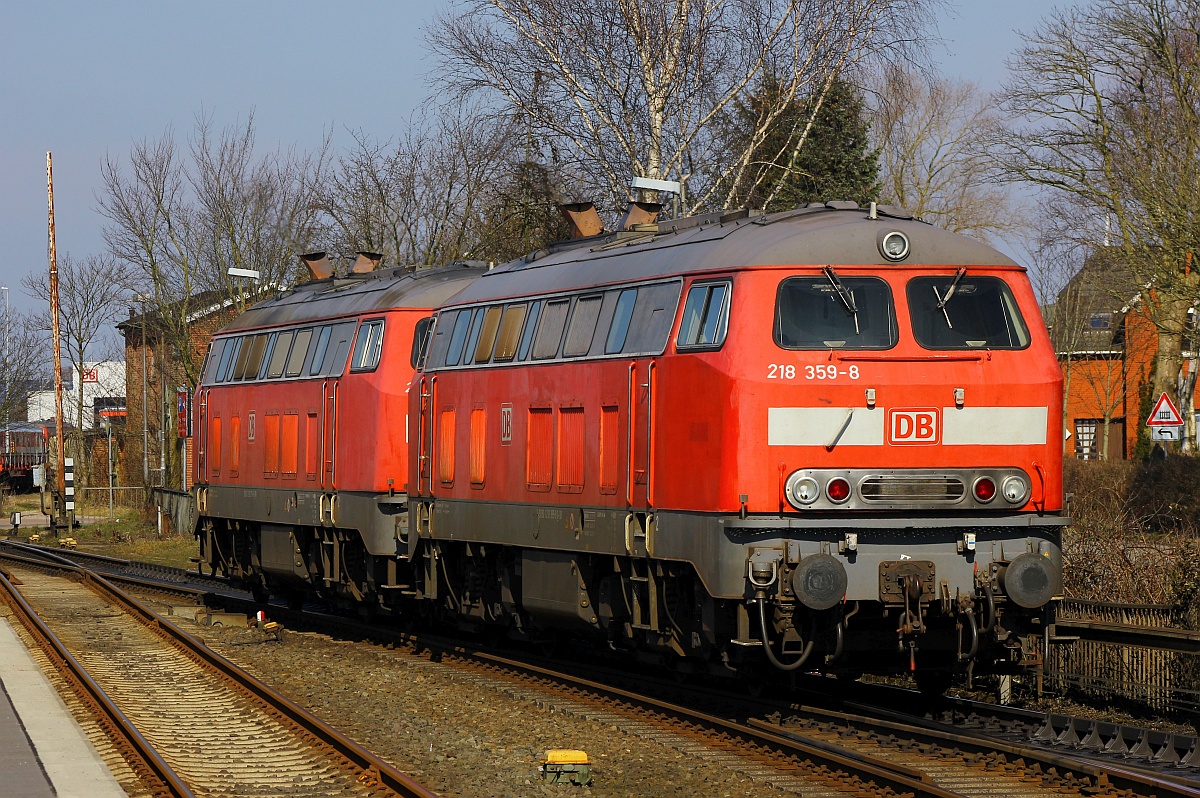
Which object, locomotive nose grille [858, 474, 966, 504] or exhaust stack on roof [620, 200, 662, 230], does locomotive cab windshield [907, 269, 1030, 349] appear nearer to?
locomotive nose grille [858, 474, 966, 504]

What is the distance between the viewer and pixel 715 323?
1177cm

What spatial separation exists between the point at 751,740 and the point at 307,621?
1098 cm

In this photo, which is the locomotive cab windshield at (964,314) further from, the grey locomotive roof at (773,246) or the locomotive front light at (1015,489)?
the locomotive front light at (1015,489)

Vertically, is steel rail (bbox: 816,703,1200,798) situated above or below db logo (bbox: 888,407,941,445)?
below

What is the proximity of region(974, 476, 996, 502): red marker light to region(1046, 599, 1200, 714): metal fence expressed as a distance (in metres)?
1.28

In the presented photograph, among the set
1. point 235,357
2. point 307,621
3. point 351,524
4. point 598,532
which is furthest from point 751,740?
point 235,357

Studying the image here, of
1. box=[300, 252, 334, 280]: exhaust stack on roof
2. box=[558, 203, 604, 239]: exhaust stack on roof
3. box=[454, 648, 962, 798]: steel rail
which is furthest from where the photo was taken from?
box=[300, 252, 334, 280]: exhaust stack on roof

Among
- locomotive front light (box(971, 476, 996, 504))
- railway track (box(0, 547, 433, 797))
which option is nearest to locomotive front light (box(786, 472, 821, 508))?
locomotive front light (box(971, 476, 996, 504))

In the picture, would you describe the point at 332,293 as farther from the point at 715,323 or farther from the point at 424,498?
the point at 715,323

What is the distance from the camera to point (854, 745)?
11.1 meters

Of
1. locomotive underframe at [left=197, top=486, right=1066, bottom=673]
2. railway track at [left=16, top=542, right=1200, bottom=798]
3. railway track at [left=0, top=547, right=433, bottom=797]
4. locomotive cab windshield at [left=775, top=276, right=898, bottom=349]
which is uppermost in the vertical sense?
locomotive cab windshield at [left=775, top=276, right=898, bottom=349]

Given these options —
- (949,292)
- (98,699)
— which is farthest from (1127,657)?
(98,699)

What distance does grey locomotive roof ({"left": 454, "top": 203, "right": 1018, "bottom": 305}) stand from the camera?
11734mm

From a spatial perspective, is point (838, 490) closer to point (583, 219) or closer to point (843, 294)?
point (843, 294)
